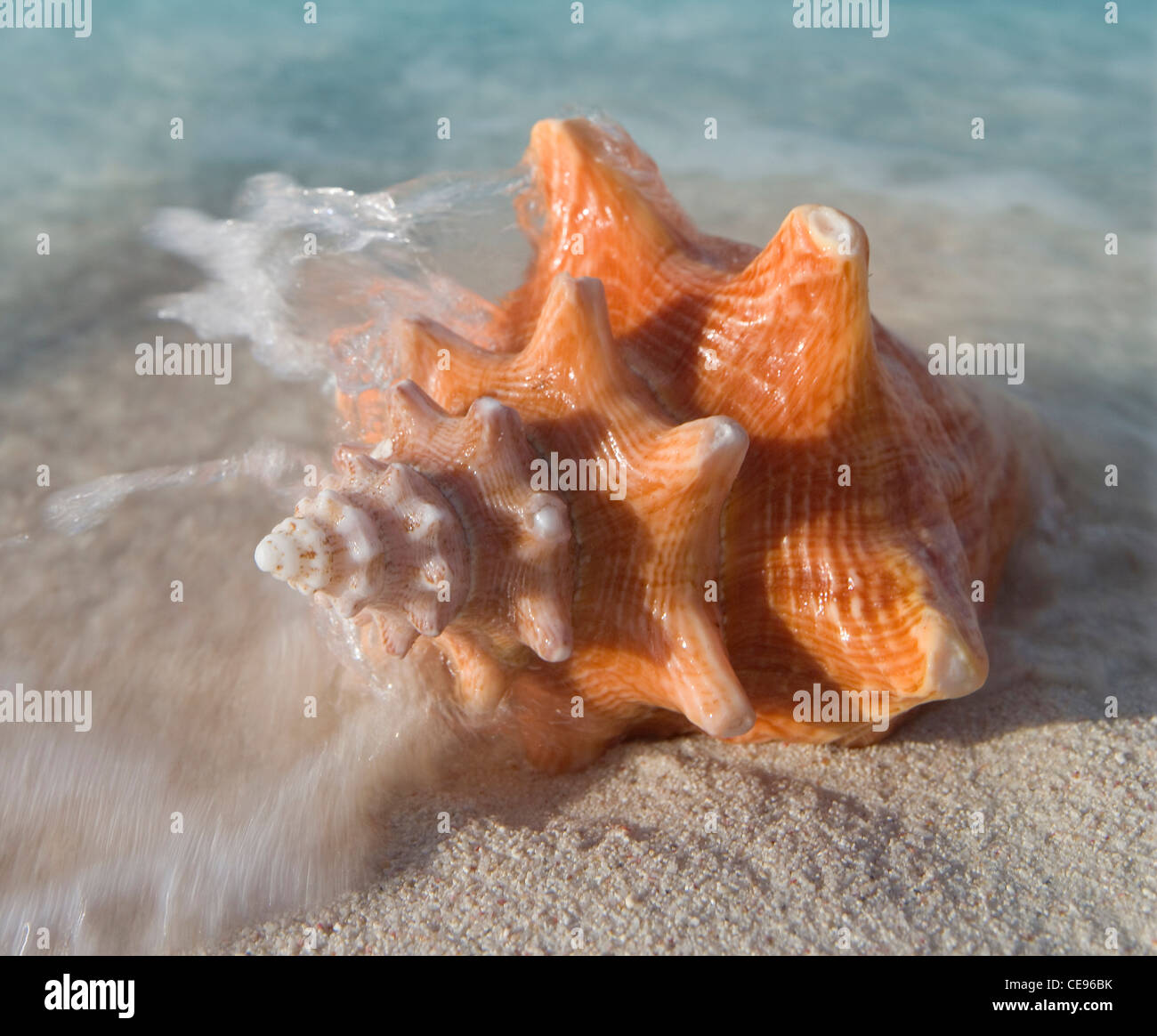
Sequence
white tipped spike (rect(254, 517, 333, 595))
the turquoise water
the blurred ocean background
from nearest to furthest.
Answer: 1. white tipped spike (rect(254, 517, 333, 595))
2. the blurred ocean background
3. the turquoise water

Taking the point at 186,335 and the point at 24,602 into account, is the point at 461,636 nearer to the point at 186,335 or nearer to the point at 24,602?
the point at 24,602

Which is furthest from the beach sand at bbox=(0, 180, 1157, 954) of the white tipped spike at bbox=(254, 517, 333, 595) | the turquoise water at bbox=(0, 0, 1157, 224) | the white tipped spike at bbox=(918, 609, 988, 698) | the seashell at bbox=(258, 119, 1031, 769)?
the turquoise water at bbox=(0, 0, 1157, 224)

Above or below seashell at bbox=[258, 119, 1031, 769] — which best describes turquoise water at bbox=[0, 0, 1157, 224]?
above

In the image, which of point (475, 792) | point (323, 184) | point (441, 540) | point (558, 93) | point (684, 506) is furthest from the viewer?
point (558, 93)

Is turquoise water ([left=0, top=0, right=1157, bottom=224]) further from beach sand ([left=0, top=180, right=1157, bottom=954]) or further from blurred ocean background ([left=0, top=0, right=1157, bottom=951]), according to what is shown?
beach sand ([left=0, top=180, right=1157, bottom=954])

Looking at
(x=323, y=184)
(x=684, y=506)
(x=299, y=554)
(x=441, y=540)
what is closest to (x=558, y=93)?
(x=323, y=184)

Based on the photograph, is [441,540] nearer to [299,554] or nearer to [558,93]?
[299,554]
